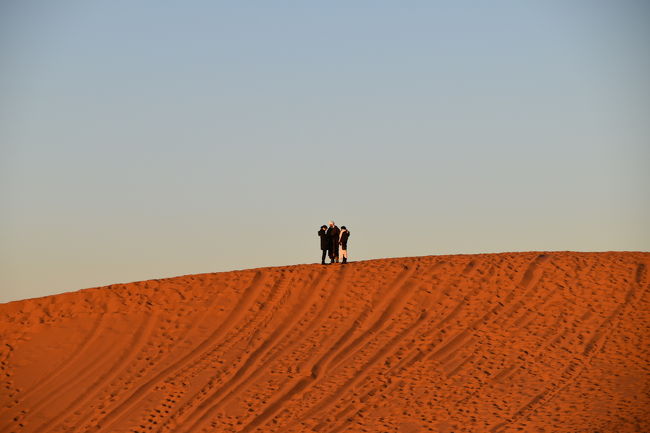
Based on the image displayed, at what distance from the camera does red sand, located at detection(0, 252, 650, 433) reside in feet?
85.3

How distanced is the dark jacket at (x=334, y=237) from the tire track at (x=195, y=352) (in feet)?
8.47

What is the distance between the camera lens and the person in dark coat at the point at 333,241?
35.4 metres

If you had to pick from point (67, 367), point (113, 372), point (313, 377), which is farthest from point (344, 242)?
point (67, 367)

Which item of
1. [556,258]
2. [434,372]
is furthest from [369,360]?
[556,258]

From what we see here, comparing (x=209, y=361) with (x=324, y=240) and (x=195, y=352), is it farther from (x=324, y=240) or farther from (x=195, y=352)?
(x=324, y=240)

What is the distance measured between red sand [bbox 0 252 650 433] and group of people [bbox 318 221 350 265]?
837 millimetres

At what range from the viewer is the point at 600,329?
30.0 metres

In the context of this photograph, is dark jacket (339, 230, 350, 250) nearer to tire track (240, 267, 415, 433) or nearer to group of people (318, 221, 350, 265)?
group of people (318, 221, 350, 265)

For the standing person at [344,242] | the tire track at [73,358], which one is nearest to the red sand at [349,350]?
the tire track at [73,358]

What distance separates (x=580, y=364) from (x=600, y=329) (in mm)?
2433

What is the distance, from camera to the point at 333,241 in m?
35.8

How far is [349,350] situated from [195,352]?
4.53 m

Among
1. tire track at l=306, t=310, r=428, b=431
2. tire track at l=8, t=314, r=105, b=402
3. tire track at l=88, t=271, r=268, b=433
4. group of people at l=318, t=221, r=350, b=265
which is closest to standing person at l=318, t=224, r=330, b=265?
group of people at l=318, t=221, r=350, b=265

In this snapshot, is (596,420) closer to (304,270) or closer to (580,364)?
(580,364)
